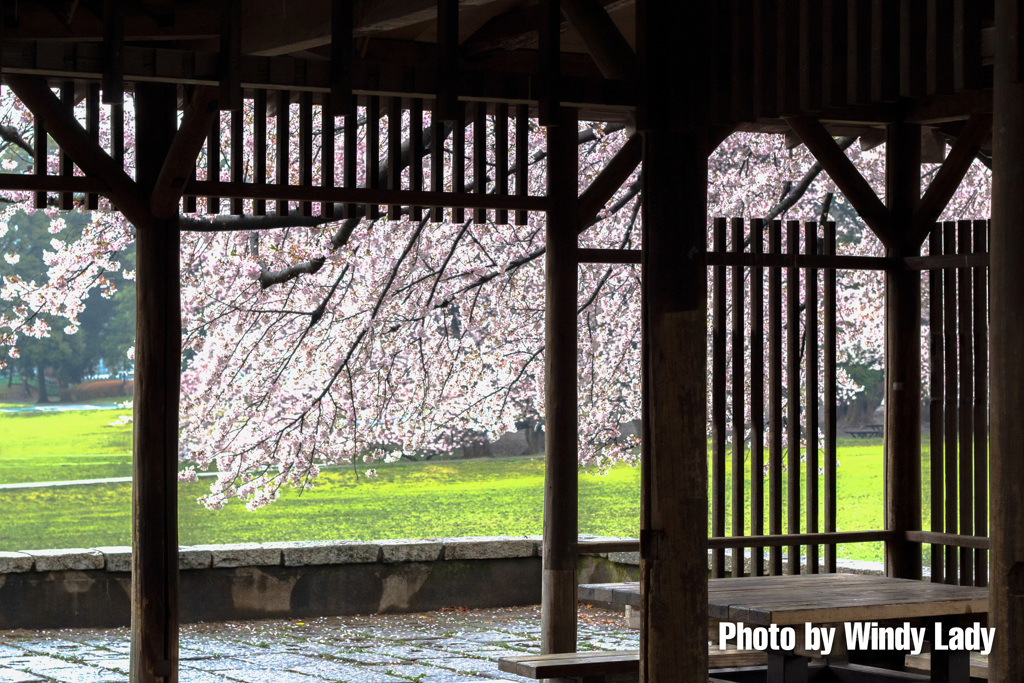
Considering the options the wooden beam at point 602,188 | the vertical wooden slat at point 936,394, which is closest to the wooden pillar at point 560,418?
the wooden beam at point 602,188

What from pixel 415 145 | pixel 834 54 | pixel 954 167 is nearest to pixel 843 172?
pixel 954 167

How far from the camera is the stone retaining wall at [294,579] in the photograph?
824 cm

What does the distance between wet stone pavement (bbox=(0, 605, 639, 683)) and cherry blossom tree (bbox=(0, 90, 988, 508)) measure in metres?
3.12

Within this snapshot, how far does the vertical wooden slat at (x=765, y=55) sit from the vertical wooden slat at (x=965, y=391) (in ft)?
10.2

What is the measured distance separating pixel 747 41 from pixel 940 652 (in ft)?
9.23

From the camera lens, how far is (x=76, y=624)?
8359mm

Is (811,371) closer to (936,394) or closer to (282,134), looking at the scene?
(936,394)

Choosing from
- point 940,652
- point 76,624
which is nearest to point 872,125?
point 940,652

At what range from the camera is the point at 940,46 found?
372cm

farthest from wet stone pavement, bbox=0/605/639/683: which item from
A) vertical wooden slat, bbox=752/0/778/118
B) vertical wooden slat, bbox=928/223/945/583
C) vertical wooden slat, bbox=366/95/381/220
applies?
vertical wooden slat, bbox=752/0/778/118

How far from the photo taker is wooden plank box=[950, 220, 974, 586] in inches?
267

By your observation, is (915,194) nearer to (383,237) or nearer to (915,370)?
(915,370)

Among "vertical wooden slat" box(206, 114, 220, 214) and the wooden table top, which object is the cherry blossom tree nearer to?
"vertical wooden slat" box(206, 114, 220, 214)

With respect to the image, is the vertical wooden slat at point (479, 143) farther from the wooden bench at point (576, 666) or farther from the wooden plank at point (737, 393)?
the wooden bench at point (576, 666)
